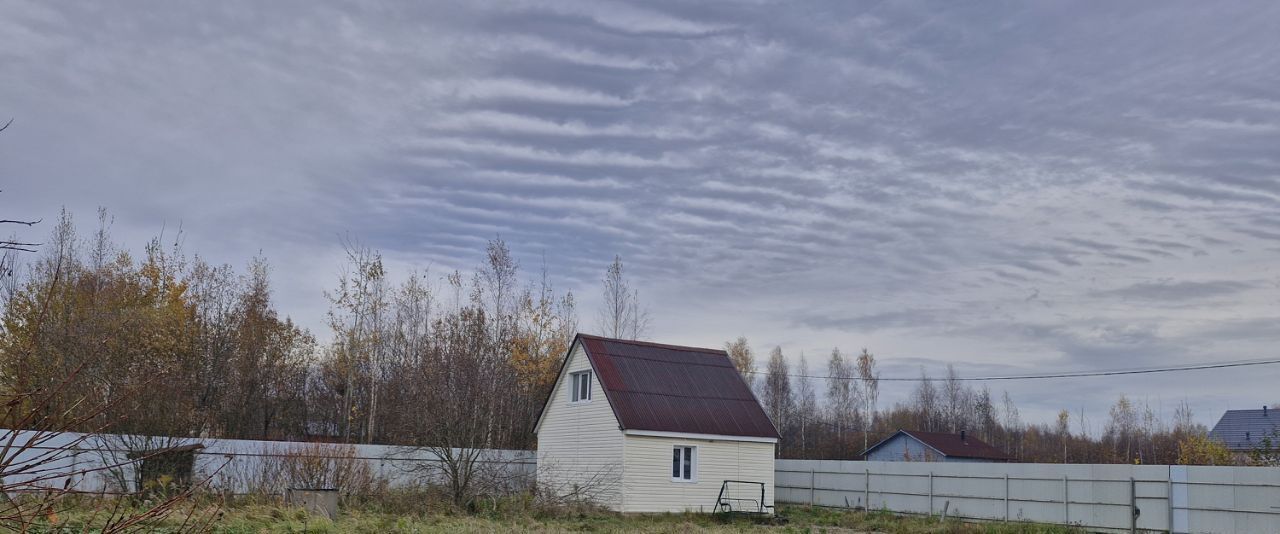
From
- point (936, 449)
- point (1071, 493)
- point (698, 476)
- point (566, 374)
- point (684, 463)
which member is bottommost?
point (936, 449)

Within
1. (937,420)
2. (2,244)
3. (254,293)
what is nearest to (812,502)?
(254,293)

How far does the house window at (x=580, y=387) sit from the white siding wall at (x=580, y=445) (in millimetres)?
139

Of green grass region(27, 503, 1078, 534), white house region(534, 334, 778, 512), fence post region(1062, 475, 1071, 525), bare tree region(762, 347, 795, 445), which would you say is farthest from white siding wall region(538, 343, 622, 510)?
bare tree region(762, 347, 795, 445)

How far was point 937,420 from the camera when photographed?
86.5 metres

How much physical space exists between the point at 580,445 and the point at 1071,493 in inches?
532

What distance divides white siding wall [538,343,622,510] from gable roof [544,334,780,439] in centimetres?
46

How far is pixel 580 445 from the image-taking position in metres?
28.8

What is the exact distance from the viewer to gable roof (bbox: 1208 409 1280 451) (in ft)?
196

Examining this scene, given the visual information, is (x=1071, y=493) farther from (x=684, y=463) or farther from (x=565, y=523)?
(x=565, y=523)

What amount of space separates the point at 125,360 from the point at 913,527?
77.4 ft

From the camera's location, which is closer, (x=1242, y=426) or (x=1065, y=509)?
(x=1065, y=509)

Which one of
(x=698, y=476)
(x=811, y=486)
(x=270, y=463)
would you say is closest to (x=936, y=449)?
(x=811, y=486)

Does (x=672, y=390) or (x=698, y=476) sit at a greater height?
(x=672, y=390)

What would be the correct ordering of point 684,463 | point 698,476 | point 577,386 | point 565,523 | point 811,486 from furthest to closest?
1. point 811,486
2. point 577,386
3. point 684,463
4. point 698,476
5. point 565,523
